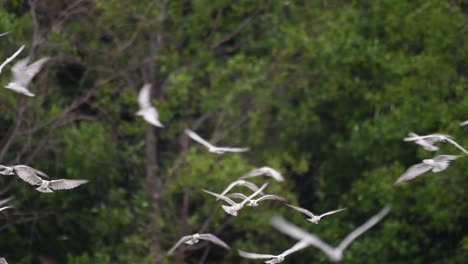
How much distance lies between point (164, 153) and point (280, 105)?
205 cm

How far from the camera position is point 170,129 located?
747 inches

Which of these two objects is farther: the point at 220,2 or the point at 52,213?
the point at 220,2

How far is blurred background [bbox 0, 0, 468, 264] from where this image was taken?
1766cm

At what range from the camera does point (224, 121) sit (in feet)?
62.2

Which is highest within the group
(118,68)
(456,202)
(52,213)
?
(118,68)

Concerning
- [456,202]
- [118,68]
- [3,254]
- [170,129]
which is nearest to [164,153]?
[170,129]

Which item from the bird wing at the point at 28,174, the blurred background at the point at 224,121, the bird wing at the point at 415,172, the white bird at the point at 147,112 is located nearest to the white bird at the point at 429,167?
the bird wing at the point at 415,172

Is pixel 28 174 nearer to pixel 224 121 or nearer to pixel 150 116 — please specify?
pixel 150 116

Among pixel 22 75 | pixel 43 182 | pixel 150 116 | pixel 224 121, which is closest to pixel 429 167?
pixel 150 116

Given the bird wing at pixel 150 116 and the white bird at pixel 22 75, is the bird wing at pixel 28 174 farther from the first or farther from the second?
the bird wing at pixel 150 116

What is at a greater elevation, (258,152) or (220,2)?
(220,2)

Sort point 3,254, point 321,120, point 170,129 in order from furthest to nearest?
point 321,120, point 170,129, point 3,254

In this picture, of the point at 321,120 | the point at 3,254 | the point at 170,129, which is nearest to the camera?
the point at 3,254

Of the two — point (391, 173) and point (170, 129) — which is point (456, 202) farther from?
point (170, 129)
